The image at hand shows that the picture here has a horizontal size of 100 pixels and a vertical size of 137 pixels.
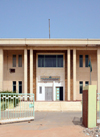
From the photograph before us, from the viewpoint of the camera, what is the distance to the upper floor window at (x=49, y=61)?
2609 centimetres

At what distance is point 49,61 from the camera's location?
26.1 metres

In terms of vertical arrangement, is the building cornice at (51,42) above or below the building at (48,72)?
above

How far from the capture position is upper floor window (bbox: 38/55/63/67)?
85.6 feet

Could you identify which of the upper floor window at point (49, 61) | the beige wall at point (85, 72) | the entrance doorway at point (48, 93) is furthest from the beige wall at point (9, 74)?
the beige wall at point (85, 72)

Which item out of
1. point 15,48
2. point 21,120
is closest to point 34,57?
point 15,48

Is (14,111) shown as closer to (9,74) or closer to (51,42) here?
(9,74)

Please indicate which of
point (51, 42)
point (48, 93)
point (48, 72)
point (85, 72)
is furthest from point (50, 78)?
point (51, 42)

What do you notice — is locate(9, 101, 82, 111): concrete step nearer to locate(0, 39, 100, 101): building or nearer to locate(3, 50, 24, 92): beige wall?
locate(0, 39, 100, 101): building

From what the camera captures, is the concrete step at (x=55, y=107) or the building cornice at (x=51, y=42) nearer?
the concrete step at (x=55, y=107)

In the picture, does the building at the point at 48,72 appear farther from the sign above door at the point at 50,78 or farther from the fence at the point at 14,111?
the fence at the point at 14,111

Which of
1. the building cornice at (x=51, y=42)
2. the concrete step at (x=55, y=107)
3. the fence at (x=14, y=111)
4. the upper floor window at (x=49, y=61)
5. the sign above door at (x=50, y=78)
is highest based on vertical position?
the building cornice at (x=51, y=42)

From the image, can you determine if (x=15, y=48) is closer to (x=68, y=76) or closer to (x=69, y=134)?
(x=68, y=76)


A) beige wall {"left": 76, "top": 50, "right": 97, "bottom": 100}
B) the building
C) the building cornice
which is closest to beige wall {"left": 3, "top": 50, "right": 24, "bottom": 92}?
the building

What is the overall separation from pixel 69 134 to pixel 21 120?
4.27 metres
